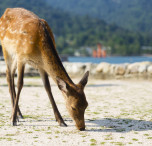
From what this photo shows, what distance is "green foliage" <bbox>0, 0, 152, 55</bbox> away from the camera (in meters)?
131

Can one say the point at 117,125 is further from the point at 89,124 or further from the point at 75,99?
the point at 75,99

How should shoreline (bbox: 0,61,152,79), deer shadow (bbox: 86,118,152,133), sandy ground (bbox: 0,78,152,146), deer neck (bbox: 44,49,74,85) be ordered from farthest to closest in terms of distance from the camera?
shoreline (bbox: 0,61,152,79), deer shadow (bbox: 86,118,152,133), deer neck (bbox: 44,49,74,85), sandy ground (bbox: 0,78,152,146)

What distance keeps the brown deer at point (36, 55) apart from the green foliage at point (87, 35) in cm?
10996

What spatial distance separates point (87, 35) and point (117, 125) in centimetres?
14983

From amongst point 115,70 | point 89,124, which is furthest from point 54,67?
point 115,70

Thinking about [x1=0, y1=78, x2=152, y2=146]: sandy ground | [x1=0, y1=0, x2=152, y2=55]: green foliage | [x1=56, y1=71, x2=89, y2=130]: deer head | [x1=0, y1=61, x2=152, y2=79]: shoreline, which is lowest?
[x1=0, y1=0, x2=152, y2=55]: green foliage

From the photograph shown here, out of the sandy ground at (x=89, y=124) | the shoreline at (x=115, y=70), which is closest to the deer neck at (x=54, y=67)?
the sandy ground at (x=89, y=124)

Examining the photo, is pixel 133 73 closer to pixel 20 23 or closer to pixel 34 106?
pixel 34 106

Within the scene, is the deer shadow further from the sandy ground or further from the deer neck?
the deer neck

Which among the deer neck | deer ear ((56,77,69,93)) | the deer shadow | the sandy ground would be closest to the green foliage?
the sandy ground

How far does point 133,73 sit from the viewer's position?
1528 centimetres

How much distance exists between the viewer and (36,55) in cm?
593

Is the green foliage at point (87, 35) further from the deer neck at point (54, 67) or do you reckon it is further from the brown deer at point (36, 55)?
the deer neck at point (54, 67)

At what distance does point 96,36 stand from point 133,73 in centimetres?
13942
